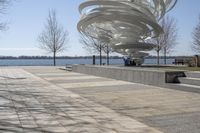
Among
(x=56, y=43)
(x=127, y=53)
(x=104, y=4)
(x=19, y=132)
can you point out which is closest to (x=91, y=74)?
(x=127, y=53)

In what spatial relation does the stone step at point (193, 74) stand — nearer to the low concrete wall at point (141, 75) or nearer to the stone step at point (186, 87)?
the low concrete wall at point (141, 75)

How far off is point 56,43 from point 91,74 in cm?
2498

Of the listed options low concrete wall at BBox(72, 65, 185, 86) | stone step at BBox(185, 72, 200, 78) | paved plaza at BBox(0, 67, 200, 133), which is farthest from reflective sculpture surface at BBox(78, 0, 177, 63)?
paved plaza at BBox(0, 67, 200, 133)

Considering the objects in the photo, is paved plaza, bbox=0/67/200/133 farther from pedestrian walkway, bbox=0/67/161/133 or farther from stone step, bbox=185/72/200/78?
stone step, bbox=185/72/200/78

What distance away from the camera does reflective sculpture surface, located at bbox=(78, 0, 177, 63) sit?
84.9 ft

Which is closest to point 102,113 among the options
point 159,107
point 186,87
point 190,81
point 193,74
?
point 159,107

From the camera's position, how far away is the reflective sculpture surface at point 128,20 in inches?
1019

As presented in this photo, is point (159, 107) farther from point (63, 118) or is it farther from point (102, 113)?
point (63, 118)

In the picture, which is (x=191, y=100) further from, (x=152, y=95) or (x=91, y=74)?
(x=91, y=74)

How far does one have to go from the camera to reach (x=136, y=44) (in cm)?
2775

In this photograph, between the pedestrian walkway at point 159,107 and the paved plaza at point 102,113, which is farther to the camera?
the pedestrian walkway at point 159,107

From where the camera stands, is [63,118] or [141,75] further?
[141,75]

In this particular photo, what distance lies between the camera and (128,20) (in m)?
26.1

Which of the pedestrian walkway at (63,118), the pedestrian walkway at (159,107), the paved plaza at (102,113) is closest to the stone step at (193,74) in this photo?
the pedestrian walkway at (159,107)
